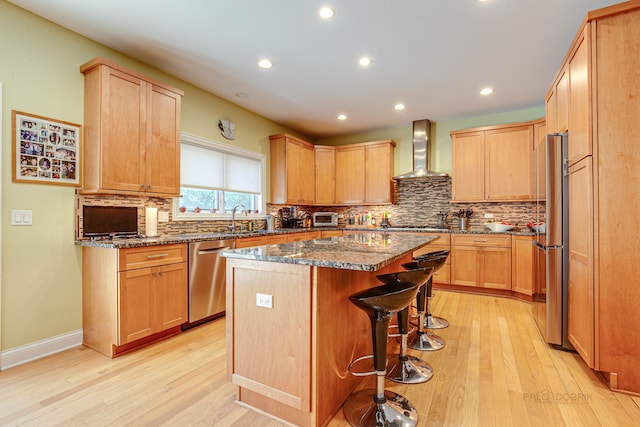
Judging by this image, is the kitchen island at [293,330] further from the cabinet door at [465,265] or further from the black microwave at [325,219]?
the black microwave at [325,219]

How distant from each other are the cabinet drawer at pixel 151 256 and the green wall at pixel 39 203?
0.64 m

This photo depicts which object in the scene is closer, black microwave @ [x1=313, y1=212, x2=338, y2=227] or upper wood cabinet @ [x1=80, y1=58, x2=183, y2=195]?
upper wood cabinet @ [x1=80, y1=58, x2=183, y2=195]

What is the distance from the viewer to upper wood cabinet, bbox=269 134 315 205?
5.12 metres

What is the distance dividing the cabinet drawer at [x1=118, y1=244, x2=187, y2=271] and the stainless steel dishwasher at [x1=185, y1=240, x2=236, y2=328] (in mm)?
131

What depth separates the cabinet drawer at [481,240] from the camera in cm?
426

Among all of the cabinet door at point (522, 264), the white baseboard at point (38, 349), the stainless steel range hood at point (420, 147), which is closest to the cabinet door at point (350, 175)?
the stainless steel range hood at point (420, 147)

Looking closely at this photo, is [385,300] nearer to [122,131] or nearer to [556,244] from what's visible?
[556,244]

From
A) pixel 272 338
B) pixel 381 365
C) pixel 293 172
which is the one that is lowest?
pixel 381 365

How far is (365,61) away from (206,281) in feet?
9.52

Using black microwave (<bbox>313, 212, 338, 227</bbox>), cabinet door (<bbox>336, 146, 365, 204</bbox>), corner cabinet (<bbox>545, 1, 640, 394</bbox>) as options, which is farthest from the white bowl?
black microwave (<bbox>313, 212, 338, 227</bbox>)

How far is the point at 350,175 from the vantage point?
5848mm

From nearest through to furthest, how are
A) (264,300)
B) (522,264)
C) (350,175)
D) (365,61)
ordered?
(264,300)
(365,61)
(522,264)
(350,175)

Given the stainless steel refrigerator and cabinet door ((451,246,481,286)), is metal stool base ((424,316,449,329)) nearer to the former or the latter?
the stainless steel refrigerator

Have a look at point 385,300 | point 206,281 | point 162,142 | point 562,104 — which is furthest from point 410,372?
point 162,142
